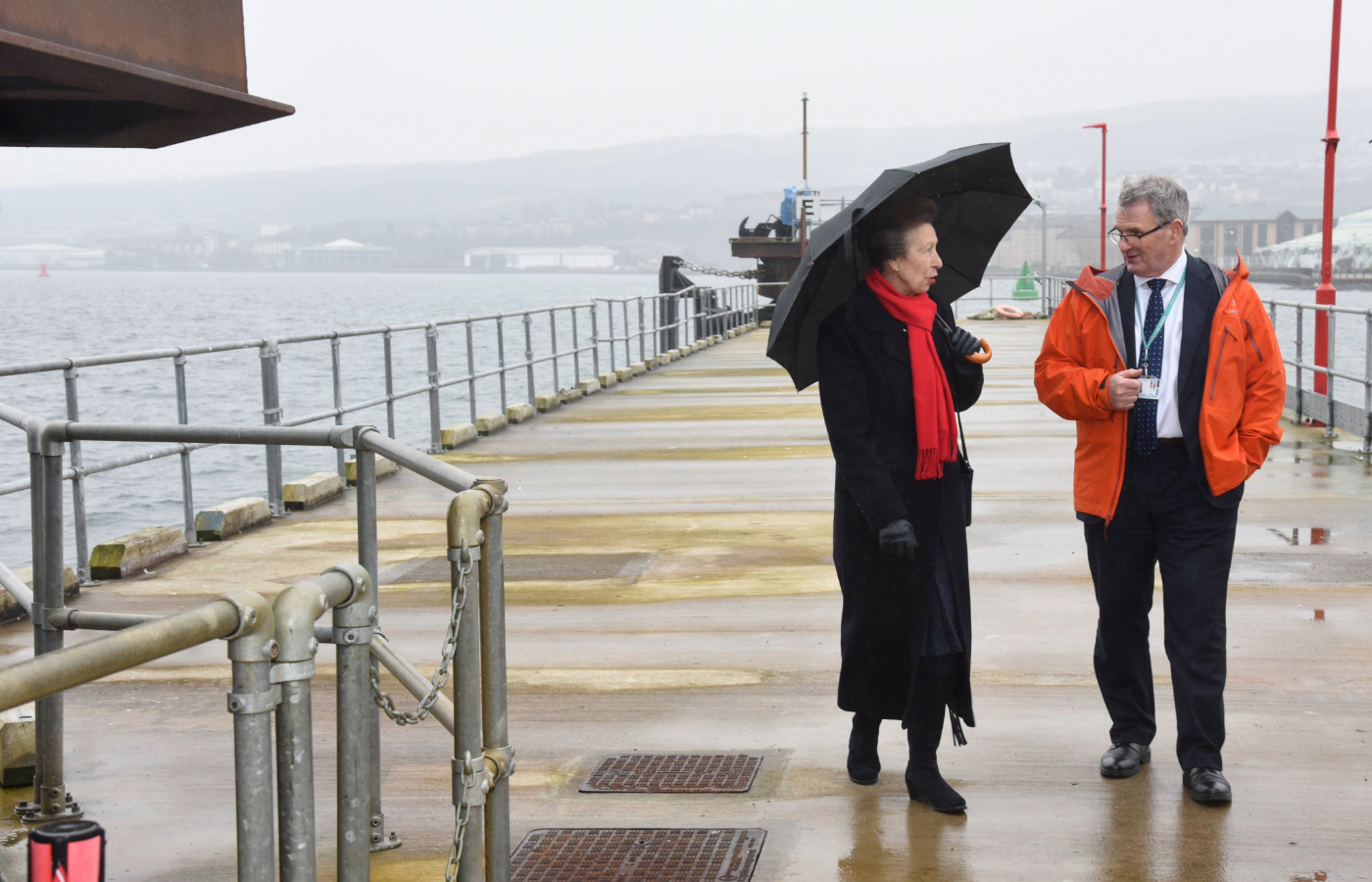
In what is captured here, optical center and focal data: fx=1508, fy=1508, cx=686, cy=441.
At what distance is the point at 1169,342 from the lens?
169 inches

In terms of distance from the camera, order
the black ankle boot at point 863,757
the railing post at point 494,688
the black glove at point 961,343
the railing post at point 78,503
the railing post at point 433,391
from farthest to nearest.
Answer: the railing post at point 433,391 < the railing post at point 78,503 < the black ankle boot at point 863,757 < the black glove at point 961,343 < the railing post at point 494,688

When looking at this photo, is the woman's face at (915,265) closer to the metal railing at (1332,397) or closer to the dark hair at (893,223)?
the dark hair at (893,223)

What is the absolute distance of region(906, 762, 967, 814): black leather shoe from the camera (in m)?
4.16

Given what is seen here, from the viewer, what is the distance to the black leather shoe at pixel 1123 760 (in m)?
4.42

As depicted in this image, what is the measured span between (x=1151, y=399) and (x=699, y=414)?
1195cm

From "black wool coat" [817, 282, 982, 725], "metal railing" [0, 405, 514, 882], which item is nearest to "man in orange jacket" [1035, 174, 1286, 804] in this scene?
"black wool coat" [817, 282, 982, 725]

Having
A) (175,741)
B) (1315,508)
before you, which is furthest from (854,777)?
(1315,508)

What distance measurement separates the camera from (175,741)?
5.04m

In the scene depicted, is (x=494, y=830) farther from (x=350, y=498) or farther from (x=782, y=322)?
(x=350, y=498)

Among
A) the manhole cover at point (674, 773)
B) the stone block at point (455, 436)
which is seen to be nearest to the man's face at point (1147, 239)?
the manhole cover at point (674, 773)

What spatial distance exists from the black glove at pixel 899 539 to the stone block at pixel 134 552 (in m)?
4.87

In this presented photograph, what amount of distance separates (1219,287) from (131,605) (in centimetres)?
516

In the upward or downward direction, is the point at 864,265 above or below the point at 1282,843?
above

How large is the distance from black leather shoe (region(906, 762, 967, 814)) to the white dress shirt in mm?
1158
